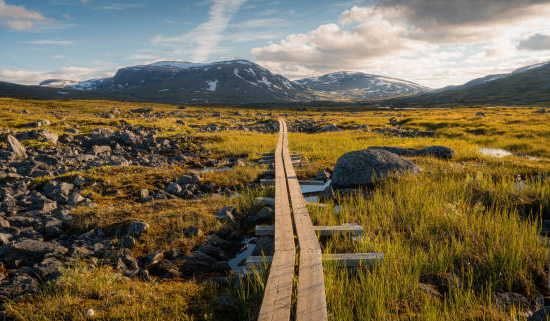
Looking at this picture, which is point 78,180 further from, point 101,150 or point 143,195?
point 101,150

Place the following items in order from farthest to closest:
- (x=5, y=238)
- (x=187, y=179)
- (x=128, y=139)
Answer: (x=128, y=139), (x=187, y=179), (x=5, y=238)

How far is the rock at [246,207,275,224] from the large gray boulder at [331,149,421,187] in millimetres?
3139

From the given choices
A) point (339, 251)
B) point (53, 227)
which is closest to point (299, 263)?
point (339, 251)

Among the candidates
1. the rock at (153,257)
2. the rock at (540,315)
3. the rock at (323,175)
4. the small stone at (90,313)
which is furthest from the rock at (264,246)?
the rock at (323,175)

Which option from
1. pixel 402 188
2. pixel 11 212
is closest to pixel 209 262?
pixel 402 188

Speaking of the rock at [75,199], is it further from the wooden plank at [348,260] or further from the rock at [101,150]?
the rock at [101,150]

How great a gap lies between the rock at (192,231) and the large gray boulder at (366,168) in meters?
4.89

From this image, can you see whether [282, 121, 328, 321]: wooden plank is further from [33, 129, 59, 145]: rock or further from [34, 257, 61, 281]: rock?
[33, 129, 59, 145]: rock

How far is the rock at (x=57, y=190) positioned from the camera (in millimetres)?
8242

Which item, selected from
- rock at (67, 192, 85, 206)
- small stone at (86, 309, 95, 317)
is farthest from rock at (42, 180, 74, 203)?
small stone at (86, 309, 95, 317)

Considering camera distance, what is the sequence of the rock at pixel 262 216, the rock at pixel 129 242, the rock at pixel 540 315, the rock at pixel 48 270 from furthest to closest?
the rock at pixel 262 216 → the rock at pixel 129 242 → the rock at pixel 48 270 → the rock at pixel 540 315

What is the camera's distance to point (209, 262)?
4930mm

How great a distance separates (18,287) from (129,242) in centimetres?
169

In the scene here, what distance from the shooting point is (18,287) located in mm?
3736
